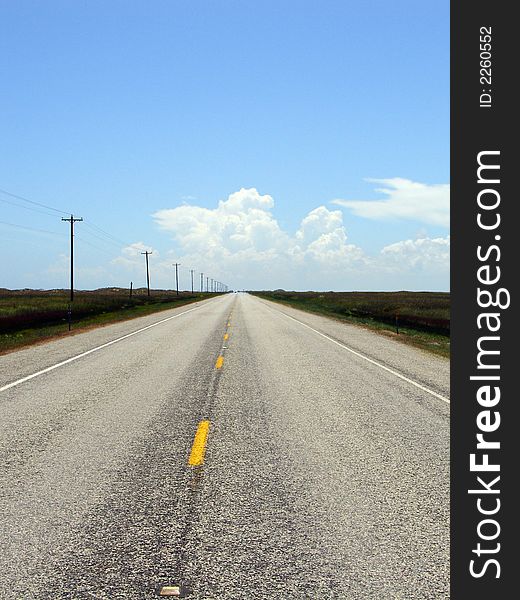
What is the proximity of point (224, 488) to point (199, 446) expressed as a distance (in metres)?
1.55

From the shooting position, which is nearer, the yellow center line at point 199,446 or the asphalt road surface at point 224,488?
the asphalt road surface at point 224,488

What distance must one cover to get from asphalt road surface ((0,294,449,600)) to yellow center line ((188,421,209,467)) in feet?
0.14

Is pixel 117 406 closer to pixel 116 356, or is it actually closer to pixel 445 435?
pixel 445 435

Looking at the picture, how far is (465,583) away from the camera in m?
3.47

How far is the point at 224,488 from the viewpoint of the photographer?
5512 millimetres

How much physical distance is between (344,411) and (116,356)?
8750 millimetres

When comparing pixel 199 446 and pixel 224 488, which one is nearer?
pixel 224 488

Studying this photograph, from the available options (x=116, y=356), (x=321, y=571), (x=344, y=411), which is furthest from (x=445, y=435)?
(x=116, y=356)

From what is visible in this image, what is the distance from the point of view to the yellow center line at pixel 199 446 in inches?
252

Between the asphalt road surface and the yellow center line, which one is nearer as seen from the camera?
the asphalt road surface

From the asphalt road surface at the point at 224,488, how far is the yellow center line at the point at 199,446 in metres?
0.04

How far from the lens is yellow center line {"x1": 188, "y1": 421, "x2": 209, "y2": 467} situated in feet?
21.0

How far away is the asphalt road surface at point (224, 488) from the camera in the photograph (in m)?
3.85

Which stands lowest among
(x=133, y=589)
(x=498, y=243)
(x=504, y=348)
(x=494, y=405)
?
(x=133, y=589)
